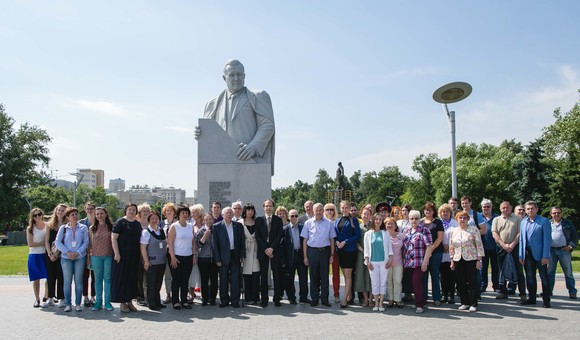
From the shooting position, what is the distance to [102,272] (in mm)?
8047

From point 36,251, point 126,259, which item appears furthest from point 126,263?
point 36,251

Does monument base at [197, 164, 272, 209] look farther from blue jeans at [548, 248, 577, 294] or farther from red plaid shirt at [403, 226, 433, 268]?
blue jeans at [548, 248, 577, 294]

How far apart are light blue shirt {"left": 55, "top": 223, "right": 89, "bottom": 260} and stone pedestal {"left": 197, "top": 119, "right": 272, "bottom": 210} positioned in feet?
10.4

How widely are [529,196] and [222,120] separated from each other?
2515 cm

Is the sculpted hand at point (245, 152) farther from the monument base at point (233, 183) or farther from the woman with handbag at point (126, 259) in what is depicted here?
the woman with handbag at point (126, 259)

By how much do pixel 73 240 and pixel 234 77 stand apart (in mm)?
5409

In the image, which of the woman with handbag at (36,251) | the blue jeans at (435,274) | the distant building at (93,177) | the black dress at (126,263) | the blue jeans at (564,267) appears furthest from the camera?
the distant building at (93,177)

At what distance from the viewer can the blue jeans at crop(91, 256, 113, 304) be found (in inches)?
313

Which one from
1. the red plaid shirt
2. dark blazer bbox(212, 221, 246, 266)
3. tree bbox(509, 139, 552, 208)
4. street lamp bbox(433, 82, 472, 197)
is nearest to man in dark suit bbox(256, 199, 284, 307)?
dark blazer bbox(212, 221, 246, 266)

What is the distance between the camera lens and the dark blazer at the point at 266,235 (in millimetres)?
8367

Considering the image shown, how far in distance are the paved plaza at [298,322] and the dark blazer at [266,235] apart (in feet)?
3.21

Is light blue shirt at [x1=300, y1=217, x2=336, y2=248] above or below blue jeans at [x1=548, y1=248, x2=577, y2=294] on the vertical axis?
above

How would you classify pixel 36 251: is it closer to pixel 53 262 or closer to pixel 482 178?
pixel 53 262

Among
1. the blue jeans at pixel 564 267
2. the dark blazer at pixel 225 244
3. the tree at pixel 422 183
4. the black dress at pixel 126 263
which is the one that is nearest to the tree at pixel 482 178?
the tree at pixel 422 183
